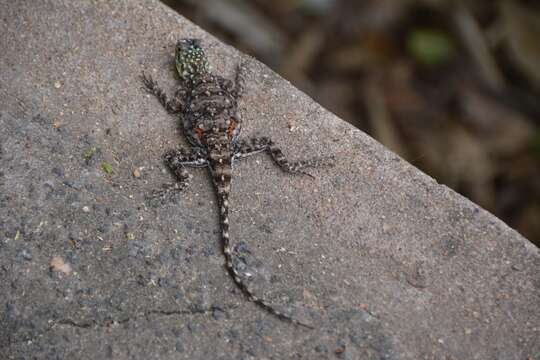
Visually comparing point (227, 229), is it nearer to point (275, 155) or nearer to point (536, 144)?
point (275, 155)

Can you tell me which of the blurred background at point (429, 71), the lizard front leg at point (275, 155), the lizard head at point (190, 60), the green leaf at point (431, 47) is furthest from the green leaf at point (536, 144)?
the lizard head at point (190, 60)

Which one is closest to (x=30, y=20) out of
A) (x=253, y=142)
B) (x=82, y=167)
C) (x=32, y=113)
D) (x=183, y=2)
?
(x=32, y=113)

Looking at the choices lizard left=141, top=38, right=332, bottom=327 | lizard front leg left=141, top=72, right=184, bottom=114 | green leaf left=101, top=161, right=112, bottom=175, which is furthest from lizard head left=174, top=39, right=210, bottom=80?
green leaf left=101, top=161, right=112, bottom=175

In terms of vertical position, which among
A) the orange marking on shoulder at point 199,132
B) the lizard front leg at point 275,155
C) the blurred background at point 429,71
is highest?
the lizard front leg at point 275,155

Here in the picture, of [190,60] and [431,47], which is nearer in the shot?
[190,60]

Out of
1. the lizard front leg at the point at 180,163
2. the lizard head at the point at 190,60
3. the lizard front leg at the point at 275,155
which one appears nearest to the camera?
the lizard front leg at the point at 180,163

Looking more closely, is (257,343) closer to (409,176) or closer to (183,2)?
(409,176)

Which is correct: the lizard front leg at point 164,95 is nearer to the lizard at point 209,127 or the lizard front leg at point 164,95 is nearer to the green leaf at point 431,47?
the lizard at point 209,127

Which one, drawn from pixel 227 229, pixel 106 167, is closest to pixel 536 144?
pixel 227 229
